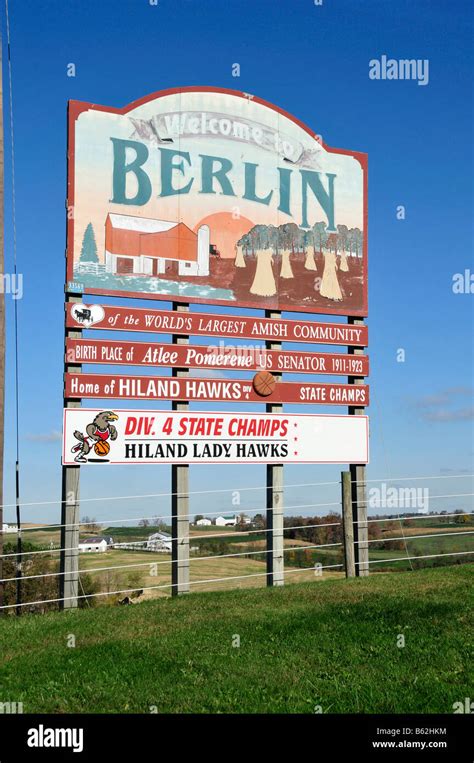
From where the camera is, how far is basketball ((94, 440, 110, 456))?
592 inches

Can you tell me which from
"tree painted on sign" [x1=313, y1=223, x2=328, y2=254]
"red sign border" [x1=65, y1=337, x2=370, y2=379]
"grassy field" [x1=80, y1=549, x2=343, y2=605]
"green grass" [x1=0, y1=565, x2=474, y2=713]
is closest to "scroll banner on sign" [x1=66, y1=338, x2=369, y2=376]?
"red sign border" [x1=65, y1=337, x2=370, y2=379]

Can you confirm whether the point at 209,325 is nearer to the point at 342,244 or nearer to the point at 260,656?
the point at 342,244

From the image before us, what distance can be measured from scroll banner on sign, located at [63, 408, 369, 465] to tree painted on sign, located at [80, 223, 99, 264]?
279 cm

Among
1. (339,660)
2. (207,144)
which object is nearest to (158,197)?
(207,144)

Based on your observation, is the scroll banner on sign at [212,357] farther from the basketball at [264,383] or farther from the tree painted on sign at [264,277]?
the tree painted on sign at [264,277]

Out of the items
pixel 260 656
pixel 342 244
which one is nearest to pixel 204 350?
pixel 342 244

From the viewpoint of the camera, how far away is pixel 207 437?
52.8 feet

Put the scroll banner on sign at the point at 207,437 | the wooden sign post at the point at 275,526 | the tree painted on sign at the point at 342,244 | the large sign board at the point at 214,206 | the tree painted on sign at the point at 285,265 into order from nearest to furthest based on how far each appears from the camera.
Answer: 1. the scroll banner on sign at the point at 207,437
2. the large sign board at the point at 214,206
3. the wooden sign post at the point at 275,526
4. the tree painted on sign at the point at 285,265
5. the tree painted on sign at the point at 342,244

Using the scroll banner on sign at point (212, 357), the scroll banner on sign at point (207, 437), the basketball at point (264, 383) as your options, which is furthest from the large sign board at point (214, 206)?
the scroll banner on sign at point (207, 437)

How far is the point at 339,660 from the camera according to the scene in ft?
28.3

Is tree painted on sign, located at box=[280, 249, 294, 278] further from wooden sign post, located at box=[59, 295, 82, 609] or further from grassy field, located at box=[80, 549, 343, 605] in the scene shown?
wooden sign post, located at box=[59, 295, 82, 609]

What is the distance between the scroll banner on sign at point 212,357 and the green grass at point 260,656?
474 cm

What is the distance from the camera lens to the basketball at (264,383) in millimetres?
16734
